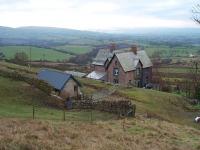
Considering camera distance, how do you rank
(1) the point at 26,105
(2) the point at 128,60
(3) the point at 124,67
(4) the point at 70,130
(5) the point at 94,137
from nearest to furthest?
(5) the point at 94,137 < (4) the point at 70,130 < (1) the point at 26,105 < (3) the point at 124,67 < (2) the point at 128,60

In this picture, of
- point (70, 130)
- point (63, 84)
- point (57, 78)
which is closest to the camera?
point (70, 130)

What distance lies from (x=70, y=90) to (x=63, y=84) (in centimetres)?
206

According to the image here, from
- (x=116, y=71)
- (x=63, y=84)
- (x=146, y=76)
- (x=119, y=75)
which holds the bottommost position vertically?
(x=146, y=76)

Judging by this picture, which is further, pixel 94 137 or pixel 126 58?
pixel 126 58

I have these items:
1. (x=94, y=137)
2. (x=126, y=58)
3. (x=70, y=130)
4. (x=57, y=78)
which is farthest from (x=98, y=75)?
(x=94, y=137)

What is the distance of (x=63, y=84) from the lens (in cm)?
5319

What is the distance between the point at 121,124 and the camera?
34.5 m

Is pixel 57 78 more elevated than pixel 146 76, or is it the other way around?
pixel 57 78

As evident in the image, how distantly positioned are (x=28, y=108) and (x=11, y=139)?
20.5 m

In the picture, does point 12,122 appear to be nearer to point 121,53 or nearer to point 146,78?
point 121,53

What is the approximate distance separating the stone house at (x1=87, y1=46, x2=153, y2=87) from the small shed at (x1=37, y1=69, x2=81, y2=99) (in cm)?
2955

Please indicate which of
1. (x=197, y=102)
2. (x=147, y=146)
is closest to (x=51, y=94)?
(x=147, y=146)

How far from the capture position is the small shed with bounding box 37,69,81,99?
53.2 meters

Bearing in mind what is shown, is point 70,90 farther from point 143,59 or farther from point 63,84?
point 143,59
